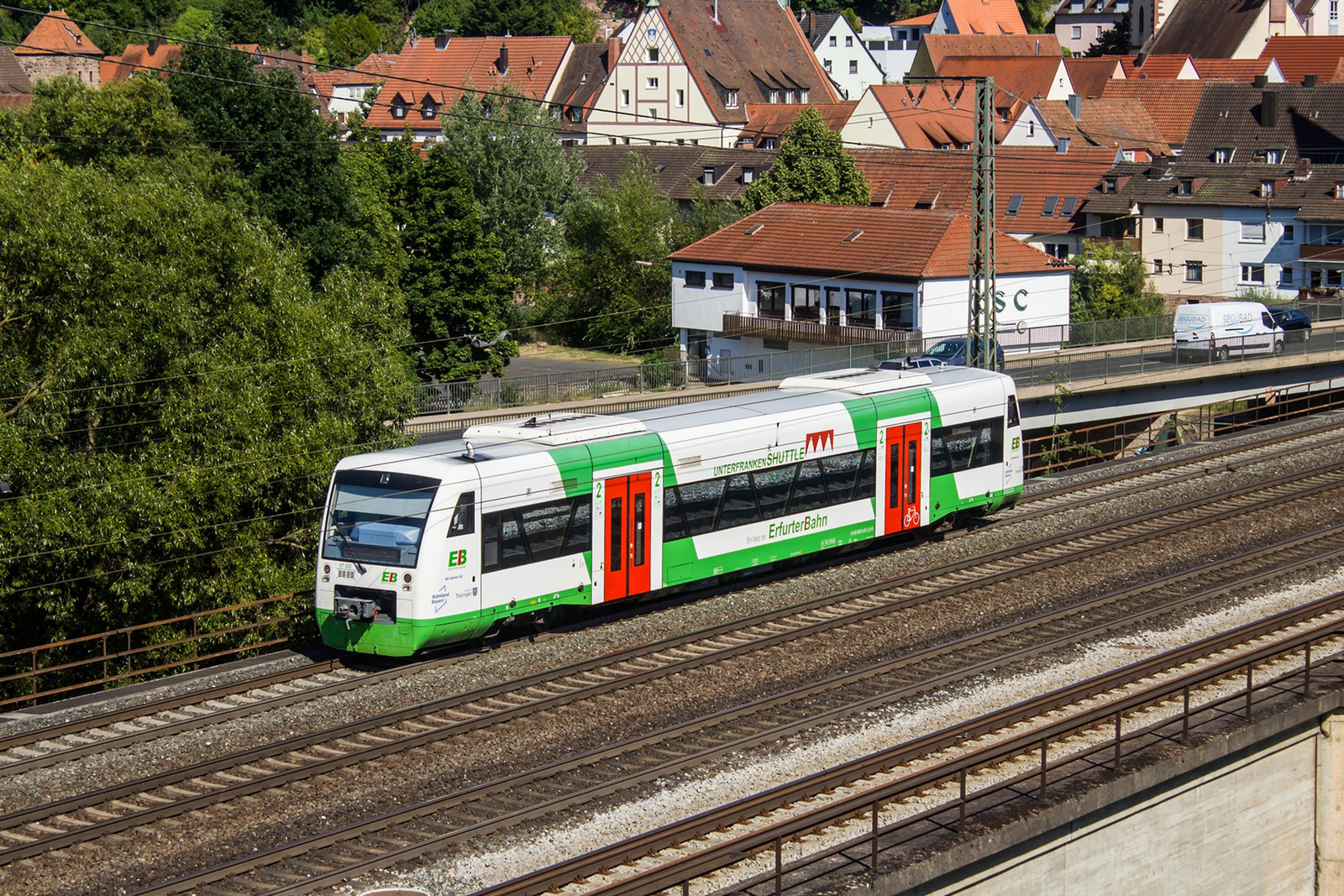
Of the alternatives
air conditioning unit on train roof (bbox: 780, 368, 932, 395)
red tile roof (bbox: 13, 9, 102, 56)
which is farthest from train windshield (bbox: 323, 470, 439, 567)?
red tile roof (bbox: 13, 9, 102, 56)

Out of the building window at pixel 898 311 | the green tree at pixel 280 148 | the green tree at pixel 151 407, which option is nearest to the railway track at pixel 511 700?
the green tree at pixel 151 407

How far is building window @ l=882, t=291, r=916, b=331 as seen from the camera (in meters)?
A: 44.4

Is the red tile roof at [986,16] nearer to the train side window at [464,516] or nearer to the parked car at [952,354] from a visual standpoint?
the parked car at [952,354]

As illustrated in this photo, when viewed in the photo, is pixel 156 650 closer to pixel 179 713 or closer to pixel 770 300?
pixel 179 713

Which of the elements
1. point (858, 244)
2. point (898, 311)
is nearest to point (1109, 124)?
point (858, 244)

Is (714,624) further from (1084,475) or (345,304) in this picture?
(1084,475)

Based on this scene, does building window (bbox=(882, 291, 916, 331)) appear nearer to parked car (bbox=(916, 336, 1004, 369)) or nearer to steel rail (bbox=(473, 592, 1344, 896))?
parked car (bbox=(916, 336, 1004, 369))

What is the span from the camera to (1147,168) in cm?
6488

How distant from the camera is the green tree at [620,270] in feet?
193

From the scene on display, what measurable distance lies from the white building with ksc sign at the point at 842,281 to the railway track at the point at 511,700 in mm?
19774

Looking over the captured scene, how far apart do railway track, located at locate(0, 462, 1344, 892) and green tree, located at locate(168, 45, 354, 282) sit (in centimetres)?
2541

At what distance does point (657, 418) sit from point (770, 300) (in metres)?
29.6

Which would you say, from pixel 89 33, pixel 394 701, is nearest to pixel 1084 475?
pixel 394 701

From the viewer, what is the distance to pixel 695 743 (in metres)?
A: 14.7
